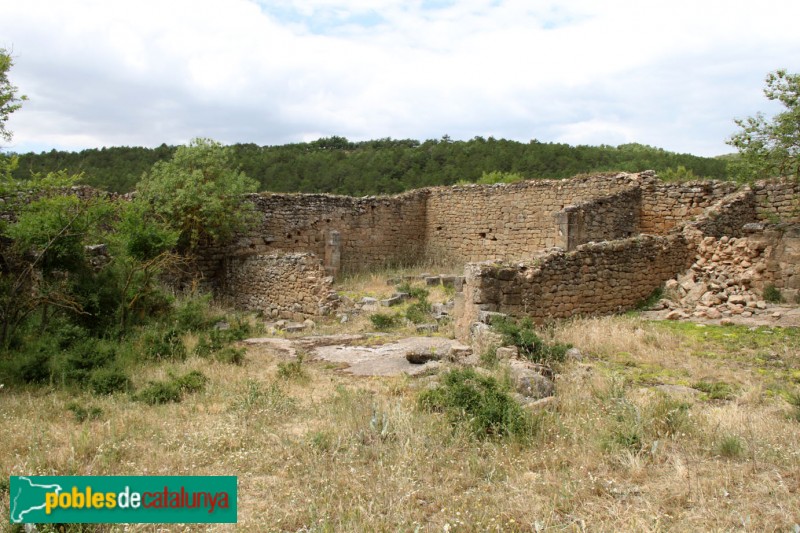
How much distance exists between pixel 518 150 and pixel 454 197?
16849 millimetres

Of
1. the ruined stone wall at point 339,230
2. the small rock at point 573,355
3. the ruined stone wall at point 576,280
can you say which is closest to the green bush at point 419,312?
the ruined stone wall at point 576,280

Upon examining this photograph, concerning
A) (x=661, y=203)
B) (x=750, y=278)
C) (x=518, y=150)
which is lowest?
(x=750, y=278)

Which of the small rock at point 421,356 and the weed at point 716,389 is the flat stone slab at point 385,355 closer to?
the small rock at point 421,356

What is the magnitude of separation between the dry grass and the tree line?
24.4 m

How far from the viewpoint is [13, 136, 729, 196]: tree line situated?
31.2 m

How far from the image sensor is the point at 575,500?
13.5 feet

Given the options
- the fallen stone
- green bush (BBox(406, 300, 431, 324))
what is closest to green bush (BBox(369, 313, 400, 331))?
green bush (BBox(406, 300, 431, 324))

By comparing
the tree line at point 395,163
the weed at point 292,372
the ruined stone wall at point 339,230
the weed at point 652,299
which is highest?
the tree line at point 395,163

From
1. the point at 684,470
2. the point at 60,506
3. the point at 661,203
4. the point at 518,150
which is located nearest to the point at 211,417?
the point at 60,506

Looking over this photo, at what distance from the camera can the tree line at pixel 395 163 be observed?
3117cm

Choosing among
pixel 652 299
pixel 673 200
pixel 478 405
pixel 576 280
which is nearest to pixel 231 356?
pixel 478 405

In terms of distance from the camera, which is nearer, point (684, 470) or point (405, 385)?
point (684, 470)

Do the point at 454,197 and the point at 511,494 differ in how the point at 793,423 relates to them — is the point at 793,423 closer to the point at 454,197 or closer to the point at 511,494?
the point at 511,494

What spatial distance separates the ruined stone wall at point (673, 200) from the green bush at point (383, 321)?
7422 mm
